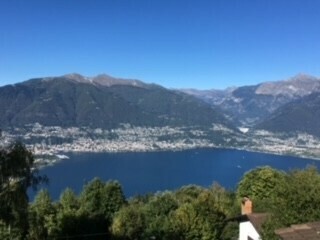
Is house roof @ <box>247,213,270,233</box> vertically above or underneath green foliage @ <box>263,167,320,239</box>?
underneath

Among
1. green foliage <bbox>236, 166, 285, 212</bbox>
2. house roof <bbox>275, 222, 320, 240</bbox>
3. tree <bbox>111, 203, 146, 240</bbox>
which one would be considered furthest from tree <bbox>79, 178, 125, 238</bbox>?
house roof <bbox>275, 222, 320, 240</bbox>

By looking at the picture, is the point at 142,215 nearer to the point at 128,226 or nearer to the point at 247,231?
the point at 128,226

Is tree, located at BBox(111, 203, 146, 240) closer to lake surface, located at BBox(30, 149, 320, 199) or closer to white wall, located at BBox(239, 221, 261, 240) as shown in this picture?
white wall, located at BBox(239, 221, 261, 240)

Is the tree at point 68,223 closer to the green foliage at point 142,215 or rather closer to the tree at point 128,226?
the green foliage at point 142,215

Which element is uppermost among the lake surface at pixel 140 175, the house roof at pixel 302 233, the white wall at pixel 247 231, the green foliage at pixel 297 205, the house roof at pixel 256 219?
the house roof at pixel 302 233

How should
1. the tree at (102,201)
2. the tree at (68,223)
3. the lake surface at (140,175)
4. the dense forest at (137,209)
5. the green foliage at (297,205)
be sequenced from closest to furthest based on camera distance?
the dense forest at (137,209) < the green foliage at (297,205) < the tree at (68,223) < the tree at (102,201) < the lake surface at (140,175)

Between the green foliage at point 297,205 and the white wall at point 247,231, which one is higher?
the green foliage at point 297,205

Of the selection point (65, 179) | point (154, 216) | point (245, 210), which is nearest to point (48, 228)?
point (154, 216)

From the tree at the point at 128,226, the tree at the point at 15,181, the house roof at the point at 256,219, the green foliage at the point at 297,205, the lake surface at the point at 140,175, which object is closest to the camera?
the tree at the point at 15,181

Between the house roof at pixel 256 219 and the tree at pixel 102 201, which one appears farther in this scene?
the tree at pixel 102 201

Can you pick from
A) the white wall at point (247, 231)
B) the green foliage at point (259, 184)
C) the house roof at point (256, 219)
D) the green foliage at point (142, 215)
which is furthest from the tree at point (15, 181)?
the green foliage at point (259, 184)
